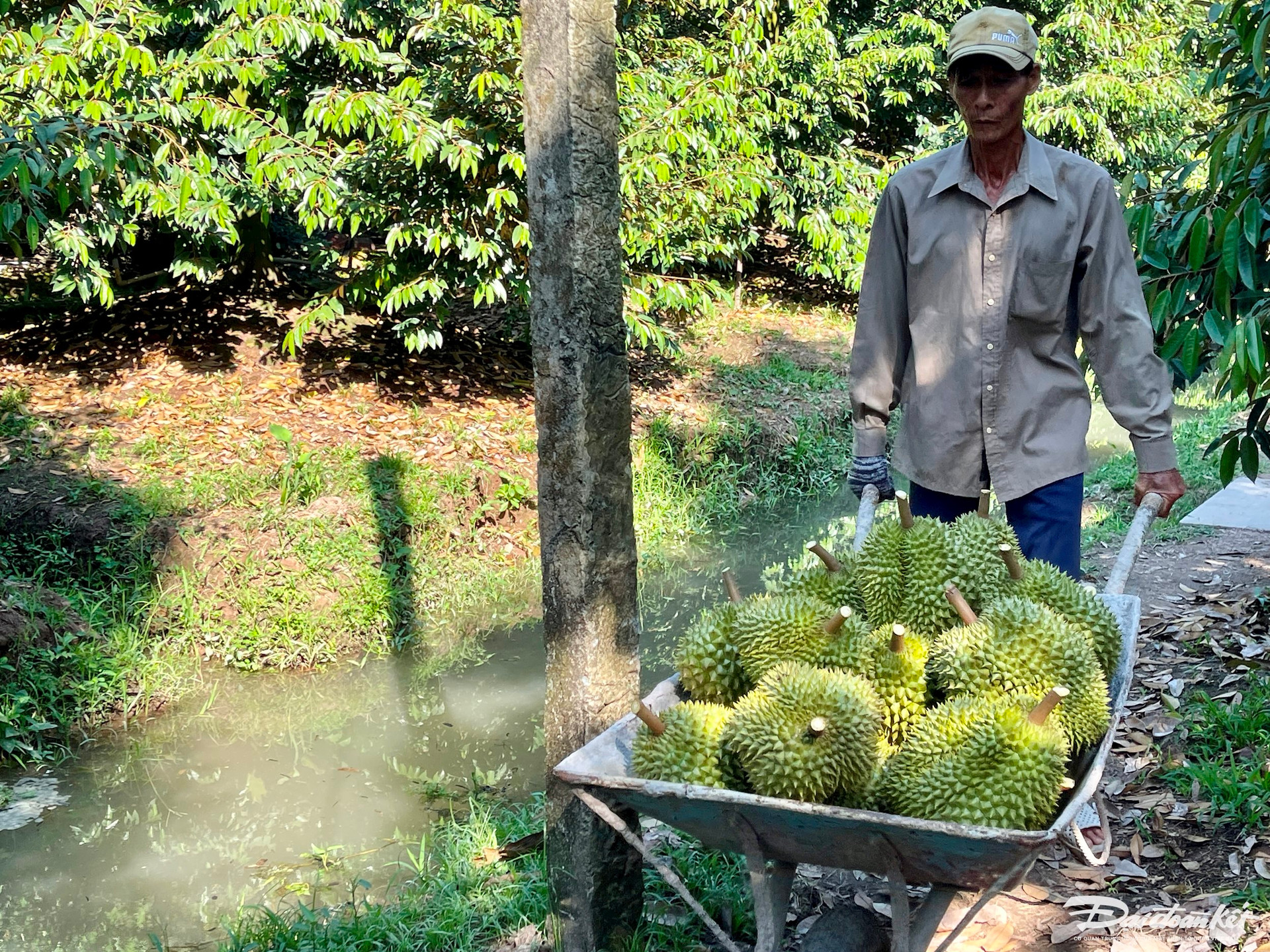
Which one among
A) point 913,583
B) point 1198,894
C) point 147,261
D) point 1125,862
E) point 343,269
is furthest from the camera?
point 147,261

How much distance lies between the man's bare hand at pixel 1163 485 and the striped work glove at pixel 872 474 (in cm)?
66

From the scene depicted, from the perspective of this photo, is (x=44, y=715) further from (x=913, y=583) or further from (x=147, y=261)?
(x=147, y=261)

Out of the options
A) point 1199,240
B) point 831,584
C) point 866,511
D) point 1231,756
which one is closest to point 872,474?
point 866,511

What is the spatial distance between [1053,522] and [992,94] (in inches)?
45.6

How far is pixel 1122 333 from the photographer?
2.99 m

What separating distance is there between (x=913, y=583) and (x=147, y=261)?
7.95 meters

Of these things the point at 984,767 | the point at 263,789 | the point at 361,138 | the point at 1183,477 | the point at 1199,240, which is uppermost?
the point at 361,138

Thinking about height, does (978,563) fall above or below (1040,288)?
below

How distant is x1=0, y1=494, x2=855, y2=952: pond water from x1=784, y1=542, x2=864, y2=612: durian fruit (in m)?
2.06

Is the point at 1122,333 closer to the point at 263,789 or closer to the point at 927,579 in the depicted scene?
the point at 927,579

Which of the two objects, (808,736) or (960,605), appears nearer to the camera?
(808,736)

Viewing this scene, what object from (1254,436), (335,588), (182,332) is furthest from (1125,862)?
(182,332)

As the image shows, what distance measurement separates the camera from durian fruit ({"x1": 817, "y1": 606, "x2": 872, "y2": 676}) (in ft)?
7.34

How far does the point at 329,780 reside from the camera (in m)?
4.56
